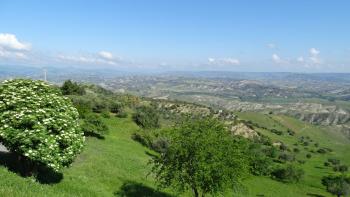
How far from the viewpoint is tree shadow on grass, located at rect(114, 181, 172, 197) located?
29656 millimetres

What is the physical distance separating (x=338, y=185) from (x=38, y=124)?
76988mm

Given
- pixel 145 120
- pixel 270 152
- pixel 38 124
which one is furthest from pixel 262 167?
pixel 38 124

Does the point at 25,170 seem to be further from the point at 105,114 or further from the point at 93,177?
the point at 105,114

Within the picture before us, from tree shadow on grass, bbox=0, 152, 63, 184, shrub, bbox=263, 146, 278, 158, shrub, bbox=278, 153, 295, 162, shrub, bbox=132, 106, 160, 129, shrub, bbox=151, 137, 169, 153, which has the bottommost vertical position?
shrub, bbox=278, 153, 295, 162

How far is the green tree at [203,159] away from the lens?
2833cm

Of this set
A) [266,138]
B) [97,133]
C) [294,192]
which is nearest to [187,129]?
[97,133]

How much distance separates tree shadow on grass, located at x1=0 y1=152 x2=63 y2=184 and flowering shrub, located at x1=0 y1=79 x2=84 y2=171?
1.97 metres

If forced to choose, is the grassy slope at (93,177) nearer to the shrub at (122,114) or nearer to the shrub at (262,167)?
the shrub at (122,114)

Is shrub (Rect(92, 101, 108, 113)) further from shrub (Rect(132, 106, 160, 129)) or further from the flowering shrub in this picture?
the flowering shrub

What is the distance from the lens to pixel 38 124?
2141 centimetres

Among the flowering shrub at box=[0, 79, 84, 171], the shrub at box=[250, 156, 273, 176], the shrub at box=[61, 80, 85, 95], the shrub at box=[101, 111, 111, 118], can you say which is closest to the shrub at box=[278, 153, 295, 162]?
the shrub at box=[250, 156, 273, 176]

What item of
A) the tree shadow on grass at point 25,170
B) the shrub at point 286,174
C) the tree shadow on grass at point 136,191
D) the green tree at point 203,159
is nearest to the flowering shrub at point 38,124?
the tree shadow on grass at point 25,170

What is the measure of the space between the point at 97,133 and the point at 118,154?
8932 millimetres

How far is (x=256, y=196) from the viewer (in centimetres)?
5691
